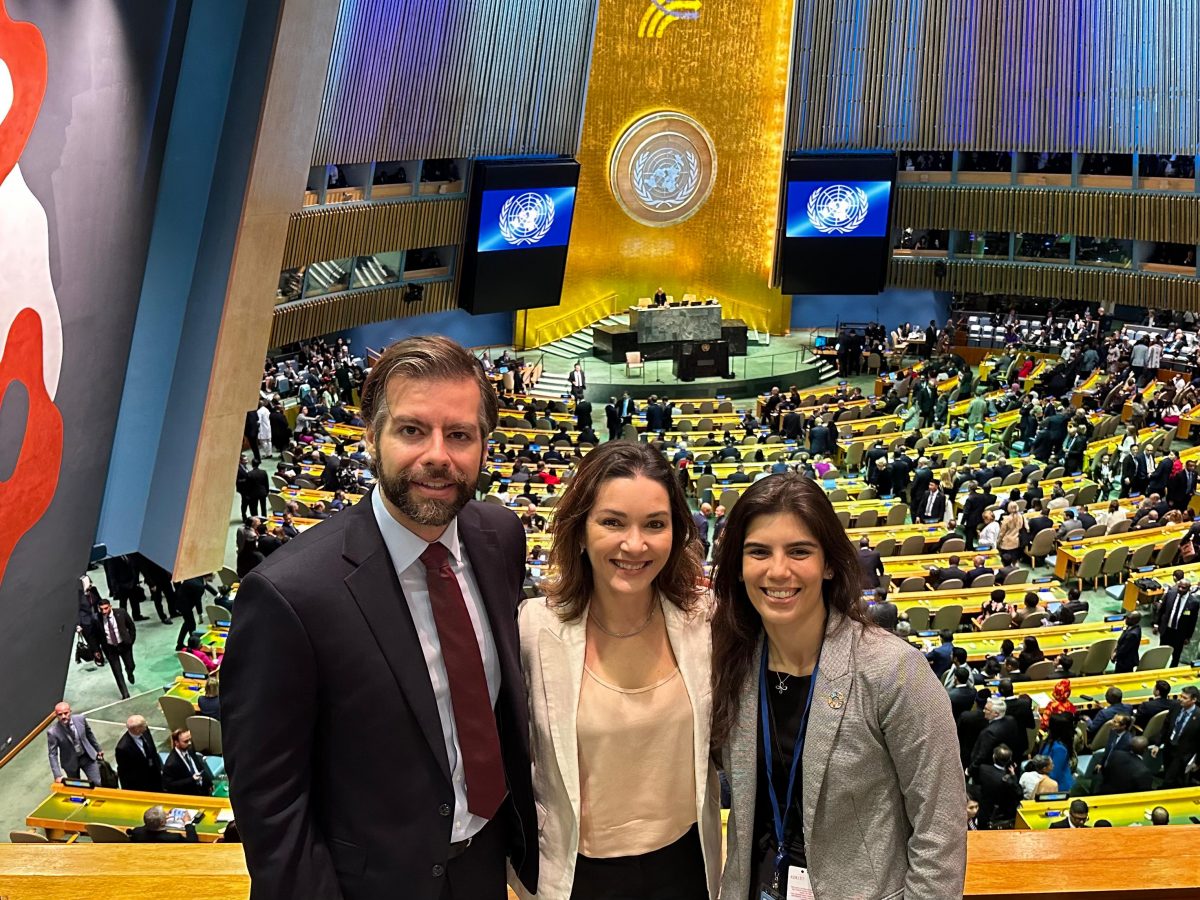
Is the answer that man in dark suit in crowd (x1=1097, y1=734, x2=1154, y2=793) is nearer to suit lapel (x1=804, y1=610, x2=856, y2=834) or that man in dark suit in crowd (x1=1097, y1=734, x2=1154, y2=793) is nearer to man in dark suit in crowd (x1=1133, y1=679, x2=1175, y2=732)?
man in dark suit in crowd (x1=1133, y1=679, x2=1175, y2=732)

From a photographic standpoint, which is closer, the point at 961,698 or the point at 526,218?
the point at 961,698

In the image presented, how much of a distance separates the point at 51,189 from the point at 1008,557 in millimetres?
10577

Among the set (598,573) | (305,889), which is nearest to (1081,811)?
(598,573)

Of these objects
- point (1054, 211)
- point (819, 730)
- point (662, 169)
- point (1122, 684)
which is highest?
point (662, 169)

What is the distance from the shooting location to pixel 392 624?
2.46m

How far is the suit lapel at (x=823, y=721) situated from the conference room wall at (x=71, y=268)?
6.77 metres

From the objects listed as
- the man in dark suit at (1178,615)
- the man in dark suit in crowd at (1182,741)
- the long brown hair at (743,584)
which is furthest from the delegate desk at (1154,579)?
the long brown hair at (743,584)

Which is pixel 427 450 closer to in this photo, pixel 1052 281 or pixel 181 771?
pixel 181 771

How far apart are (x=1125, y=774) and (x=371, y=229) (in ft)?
58.0

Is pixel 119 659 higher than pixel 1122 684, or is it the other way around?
Result: pixel 1122 684

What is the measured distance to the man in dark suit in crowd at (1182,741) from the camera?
351 inches

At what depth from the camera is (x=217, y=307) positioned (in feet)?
35.5

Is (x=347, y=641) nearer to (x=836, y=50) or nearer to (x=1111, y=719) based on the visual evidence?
(x=1111, y=719)

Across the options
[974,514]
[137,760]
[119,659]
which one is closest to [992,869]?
[137,760]
